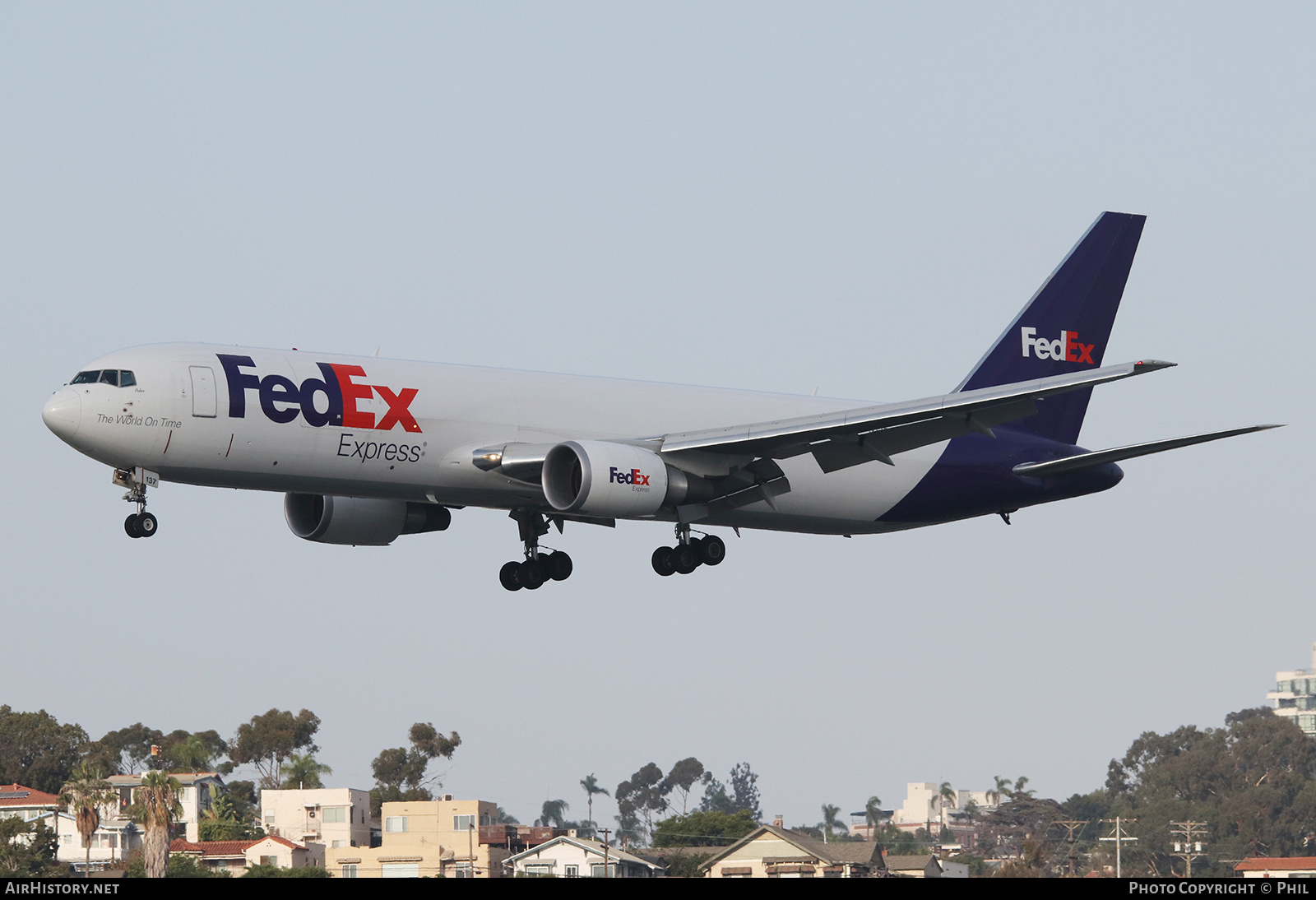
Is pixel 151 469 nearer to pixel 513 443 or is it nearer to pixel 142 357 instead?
pixel 142 357

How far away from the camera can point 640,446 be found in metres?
38.9

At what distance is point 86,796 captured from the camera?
244 feet

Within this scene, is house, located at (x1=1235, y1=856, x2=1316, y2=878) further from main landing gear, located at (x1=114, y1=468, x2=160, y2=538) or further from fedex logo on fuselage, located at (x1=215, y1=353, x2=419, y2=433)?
main landing gear, located at (x1=114, y1=468, x2=160, y2=538)

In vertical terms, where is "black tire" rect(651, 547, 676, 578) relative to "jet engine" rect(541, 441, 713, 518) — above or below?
below

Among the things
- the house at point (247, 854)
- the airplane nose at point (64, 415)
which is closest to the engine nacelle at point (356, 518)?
the airplane nose at point (64, 415)

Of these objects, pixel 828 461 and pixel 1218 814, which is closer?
pixel 828 461

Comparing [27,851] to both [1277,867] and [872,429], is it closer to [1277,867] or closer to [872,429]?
[872,429]

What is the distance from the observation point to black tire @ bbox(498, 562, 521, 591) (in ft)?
143

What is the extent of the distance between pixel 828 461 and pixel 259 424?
12769 millimetres

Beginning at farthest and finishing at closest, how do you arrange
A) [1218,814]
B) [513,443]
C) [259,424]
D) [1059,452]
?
[1218,814], [1059,452], [513,443], [259,424]

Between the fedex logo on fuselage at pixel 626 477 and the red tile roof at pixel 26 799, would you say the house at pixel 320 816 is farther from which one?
the fedex logo on fuselage at pixel 626 477

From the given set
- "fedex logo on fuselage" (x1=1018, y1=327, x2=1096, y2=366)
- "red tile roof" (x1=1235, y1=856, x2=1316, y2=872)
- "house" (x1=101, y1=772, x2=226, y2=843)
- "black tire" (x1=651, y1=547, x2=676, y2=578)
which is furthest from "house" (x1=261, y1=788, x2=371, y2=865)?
"fedex logo on fuselage" (x1=1018, y1=327, x2=1096, y2=366)

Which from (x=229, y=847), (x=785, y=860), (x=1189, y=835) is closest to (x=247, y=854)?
(x=229, y=847)

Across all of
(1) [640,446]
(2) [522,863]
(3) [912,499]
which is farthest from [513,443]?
(2) [522,863]
